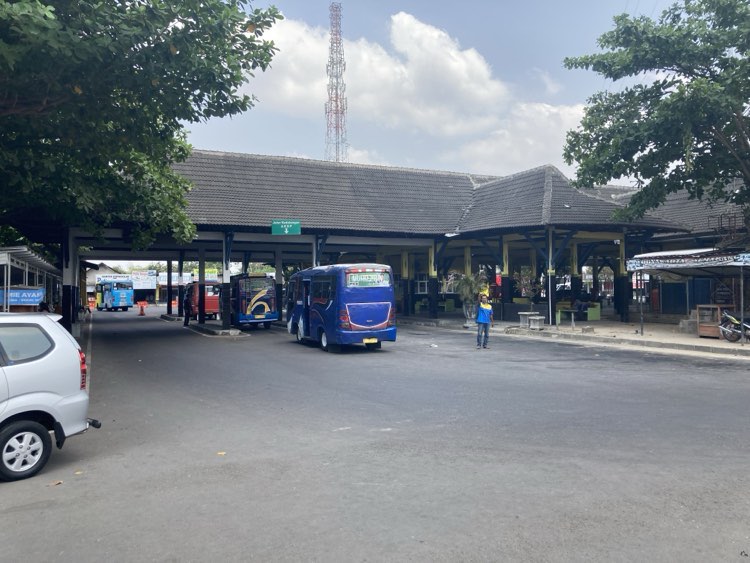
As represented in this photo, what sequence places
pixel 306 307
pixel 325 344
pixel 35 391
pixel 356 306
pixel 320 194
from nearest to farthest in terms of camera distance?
pixel 35 391, pixel 356 306, pixel 325 344, pixel 306 307, pixel 320 194

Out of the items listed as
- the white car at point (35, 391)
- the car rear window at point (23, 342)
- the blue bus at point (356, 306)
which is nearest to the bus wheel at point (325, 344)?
the blue bus at point (356, 306)

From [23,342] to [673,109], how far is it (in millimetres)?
18081

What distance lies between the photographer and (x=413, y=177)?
111ft

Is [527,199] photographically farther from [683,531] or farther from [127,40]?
[683,531]

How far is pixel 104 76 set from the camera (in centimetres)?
959

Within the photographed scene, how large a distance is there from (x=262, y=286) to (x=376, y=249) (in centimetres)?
1213

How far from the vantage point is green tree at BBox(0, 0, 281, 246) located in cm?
863

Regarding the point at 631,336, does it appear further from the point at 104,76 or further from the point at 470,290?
the point at 104,76

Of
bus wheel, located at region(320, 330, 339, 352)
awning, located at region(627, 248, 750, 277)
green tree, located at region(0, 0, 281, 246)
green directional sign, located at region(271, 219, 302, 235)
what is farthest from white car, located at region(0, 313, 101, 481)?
green directional sign, located at region(271, 219, 302, 235)

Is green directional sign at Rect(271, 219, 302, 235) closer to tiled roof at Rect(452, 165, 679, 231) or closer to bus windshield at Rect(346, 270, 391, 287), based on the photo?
tiled roof at Rect(452, 165, 679, 231)

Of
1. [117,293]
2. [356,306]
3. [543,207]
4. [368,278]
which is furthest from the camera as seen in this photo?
[117,293]

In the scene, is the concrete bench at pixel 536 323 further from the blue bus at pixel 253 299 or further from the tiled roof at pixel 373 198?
the blue bus at pixel 253 299

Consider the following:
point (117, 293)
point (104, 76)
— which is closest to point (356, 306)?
point (104, 76)

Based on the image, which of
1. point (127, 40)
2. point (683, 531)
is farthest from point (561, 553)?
point (127, 40)
